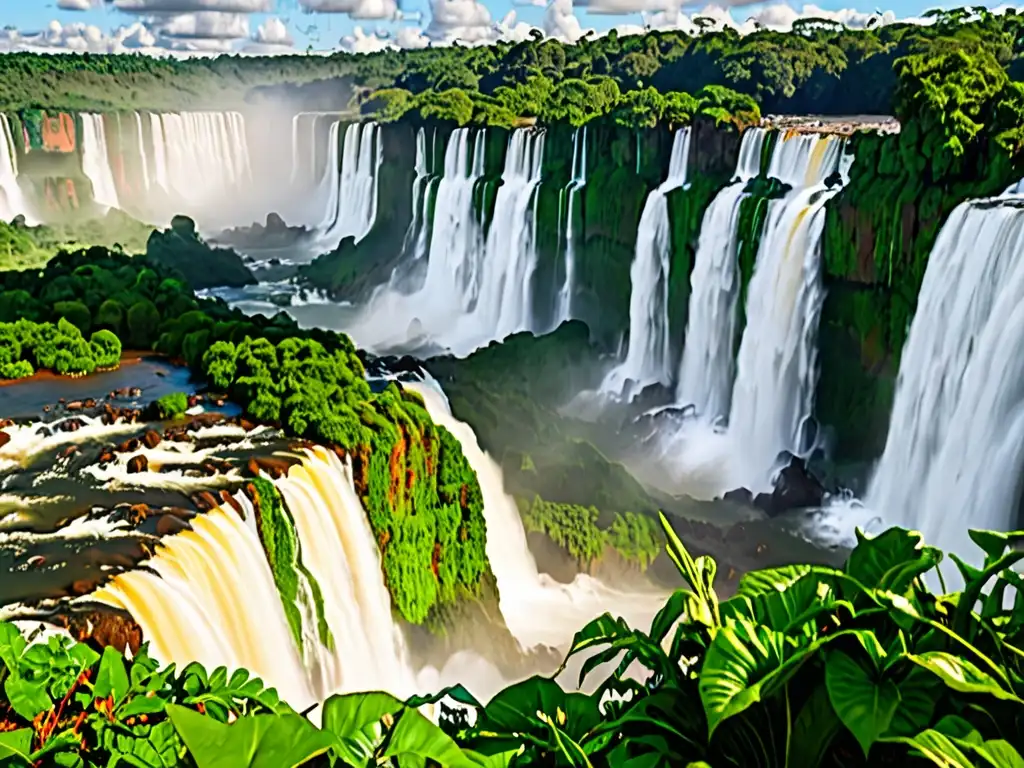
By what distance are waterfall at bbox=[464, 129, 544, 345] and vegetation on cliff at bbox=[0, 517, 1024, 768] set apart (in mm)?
18628

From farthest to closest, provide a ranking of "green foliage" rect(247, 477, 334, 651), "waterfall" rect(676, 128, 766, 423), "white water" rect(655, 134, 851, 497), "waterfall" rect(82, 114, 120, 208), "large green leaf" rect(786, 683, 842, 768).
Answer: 1. "waterfall" rect(82, 114, 120, 208)
2. "waterfall" rect(676, 128, 766, 423)
3. "white water" rect(655, 134, 851, 497)
4. "green foliage" rect(247, 477, 334, 651)
5. "large green leaf" rect(786, 683, 842, 768)

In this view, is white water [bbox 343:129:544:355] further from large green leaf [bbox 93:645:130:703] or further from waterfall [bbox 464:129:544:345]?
large green leaf [bbox 93:645:130:703]

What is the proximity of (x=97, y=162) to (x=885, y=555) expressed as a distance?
35.2m

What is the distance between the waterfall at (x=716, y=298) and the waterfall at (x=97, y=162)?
2450 centimetres

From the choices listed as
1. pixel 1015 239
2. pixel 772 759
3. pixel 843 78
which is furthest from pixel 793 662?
pixel 843 78

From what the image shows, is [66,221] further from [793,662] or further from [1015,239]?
[793,662]

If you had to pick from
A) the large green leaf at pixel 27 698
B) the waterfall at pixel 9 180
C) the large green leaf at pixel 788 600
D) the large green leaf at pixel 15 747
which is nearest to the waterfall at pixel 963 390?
the large green leaf at pixel 788 600

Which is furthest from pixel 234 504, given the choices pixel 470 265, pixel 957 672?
pixel 470 265

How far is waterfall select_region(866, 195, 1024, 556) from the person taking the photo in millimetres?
9719

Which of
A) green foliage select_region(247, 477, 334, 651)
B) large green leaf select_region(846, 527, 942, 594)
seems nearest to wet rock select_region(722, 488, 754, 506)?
green foliage select_region(247, 477, 334, 651)

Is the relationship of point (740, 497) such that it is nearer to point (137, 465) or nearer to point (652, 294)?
point (652, 294)

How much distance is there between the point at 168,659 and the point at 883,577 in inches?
196

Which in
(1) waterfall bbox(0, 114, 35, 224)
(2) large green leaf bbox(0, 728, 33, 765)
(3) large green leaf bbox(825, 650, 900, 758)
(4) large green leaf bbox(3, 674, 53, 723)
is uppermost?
(3) large green leaf bbox(825, 650, 900, 758)

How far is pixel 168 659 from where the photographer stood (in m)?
5.92
